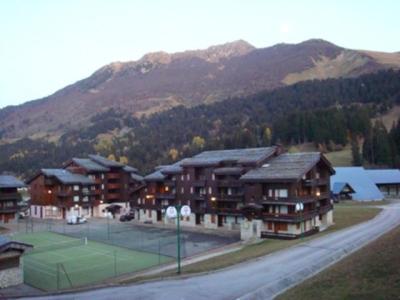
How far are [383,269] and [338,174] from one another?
6814 cm

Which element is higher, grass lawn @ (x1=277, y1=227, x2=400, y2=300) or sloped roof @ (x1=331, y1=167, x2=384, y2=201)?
sloped roof @ (x1=331, y1=167, x2=384, y2=201)

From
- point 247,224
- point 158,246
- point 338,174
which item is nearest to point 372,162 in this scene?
point 338,174

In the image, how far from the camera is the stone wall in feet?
114

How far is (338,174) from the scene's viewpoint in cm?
8975

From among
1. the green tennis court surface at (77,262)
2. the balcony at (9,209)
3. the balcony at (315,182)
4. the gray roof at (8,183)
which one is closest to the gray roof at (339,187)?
the balcony at (315,182)

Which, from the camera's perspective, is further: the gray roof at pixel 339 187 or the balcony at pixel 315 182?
the gray roof at pixel 339 187

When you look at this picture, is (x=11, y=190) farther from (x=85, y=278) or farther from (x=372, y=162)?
(x=372, y=162)

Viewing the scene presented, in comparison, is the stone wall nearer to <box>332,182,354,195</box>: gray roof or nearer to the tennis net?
the tennis net

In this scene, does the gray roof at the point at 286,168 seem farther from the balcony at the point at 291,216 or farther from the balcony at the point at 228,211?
the balcony at the point at 228,211

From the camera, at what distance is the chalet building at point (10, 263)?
34.8 metres

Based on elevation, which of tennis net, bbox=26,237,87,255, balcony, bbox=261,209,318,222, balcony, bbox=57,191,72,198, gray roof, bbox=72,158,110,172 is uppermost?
gray roof, bbox=72,158,110,172

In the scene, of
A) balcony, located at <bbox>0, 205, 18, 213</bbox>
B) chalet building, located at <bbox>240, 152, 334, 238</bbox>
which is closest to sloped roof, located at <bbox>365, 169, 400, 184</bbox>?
chalet building, located at <bbox>240, 152, 334, 238</bbox>

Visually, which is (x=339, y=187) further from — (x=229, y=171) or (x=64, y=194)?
(x=64, y=194)

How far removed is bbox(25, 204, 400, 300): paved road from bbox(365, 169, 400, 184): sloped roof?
59217 millimetres
